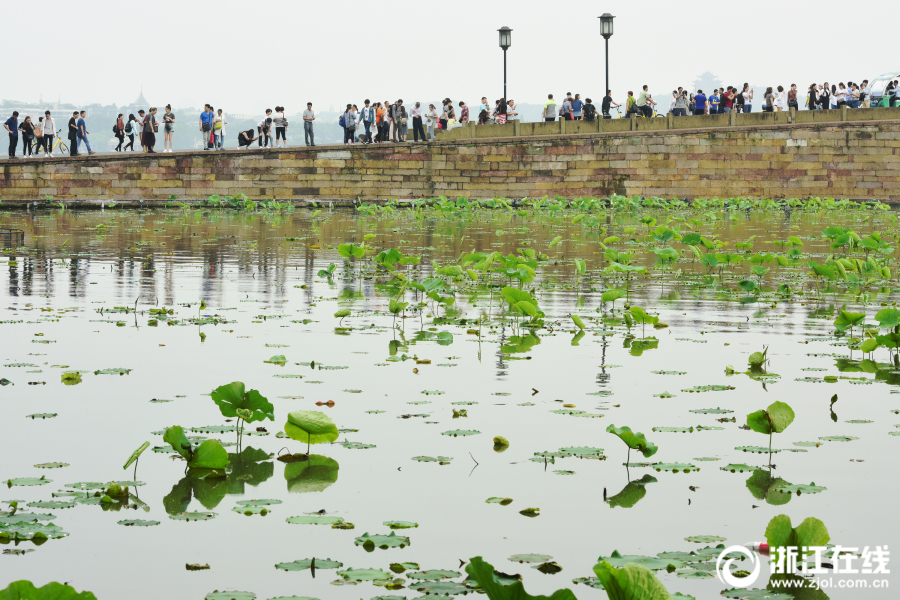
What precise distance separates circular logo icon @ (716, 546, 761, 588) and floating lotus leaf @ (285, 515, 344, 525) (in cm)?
108

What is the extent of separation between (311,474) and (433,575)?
3.51 feet

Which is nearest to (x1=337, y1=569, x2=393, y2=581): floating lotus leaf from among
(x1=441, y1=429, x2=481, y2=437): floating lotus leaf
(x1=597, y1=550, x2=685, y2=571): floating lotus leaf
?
(x1=597, y1=550, x2=685, y2=571): floating lotus leaf

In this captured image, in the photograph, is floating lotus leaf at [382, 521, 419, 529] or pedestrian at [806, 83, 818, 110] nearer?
floating lotus leaf at [382, 521, 419, 529]

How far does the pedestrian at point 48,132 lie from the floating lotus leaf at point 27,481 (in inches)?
1162

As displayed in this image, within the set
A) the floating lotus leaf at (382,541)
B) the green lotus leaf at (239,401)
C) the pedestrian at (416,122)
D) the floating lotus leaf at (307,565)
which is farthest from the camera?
the pedestrian at (416,122)

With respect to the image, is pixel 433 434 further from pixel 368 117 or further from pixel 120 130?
pixel 120 130

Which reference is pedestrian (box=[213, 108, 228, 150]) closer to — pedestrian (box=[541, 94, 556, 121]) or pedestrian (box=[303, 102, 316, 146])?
pedestrian (box=[303, 102, 316, 146])

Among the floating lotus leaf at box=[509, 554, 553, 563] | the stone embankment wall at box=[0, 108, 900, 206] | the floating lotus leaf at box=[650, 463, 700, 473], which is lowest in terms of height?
the floating lotus leaf at box=[509, 554, 553, 563]

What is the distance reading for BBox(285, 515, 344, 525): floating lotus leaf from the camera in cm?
326

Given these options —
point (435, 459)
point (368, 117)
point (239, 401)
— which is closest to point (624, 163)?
point (368, 117)

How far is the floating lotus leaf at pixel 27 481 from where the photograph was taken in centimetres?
356

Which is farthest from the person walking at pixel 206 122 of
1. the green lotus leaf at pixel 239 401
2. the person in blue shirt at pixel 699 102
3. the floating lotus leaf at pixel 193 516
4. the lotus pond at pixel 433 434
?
the floating lotus leaf at pixel 193 516

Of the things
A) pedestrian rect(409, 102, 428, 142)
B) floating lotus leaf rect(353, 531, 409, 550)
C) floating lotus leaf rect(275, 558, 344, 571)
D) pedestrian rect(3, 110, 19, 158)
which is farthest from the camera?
pedestrian rect(409, 102, 428, 142)

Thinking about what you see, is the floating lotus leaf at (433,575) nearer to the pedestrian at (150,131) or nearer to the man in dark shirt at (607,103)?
the pedestrian at (150,131)
